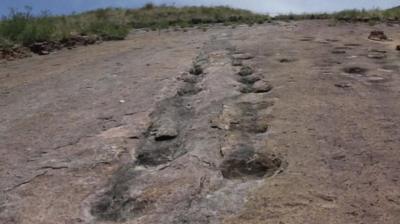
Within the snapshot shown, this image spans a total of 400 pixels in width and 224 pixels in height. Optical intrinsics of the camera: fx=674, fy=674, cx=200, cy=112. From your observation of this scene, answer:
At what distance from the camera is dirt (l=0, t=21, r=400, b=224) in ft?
11.2

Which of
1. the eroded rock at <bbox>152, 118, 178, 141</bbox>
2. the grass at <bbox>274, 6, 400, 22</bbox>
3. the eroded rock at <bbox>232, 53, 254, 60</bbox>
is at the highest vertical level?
the eroded rock at <bbox>232, 53, 254, 60</bbox>

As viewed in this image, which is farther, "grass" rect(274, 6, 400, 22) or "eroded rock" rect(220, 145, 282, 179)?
"grass" rect(274, 6, 400, 22)

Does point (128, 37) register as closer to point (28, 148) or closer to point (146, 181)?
point (28, 148)

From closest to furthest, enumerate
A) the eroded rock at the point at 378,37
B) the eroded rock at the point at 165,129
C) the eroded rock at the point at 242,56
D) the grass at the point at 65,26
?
1. the eroded rock at the point at 165,129
2. the eroded rock at the point at 242,56
3. the eroded rock at the point at 378,37
4. the grass at the point at 65,26

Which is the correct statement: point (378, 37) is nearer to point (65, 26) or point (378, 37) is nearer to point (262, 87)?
point (262, 87)

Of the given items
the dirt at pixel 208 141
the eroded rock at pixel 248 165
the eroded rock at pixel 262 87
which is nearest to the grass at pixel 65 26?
the dirt at pixel 208 141

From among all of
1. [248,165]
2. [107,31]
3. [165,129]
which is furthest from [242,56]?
[107,31]

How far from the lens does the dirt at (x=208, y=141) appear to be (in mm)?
3400

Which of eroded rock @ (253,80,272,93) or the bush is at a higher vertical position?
eroded rock @ (253,80,272,93)

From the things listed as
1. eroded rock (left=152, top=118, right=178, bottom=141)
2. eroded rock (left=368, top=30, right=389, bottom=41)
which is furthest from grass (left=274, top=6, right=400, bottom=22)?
eroded rock (left=152, top=118, right=178, bottom=141)

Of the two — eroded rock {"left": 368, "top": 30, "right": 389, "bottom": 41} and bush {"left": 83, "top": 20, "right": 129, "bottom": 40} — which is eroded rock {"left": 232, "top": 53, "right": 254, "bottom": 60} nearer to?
eroded rock {"left": 368, "top": 30, "right": 389, "bottom": 41}

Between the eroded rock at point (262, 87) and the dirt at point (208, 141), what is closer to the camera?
the dirt at point (208, 141)

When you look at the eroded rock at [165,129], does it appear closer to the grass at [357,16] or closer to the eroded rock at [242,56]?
the eroded rock at [242,56]

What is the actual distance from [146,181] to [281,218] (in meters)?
0.93
